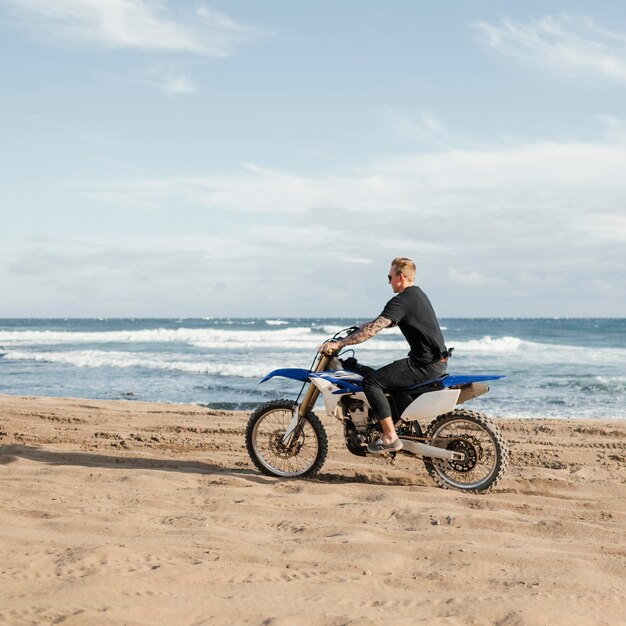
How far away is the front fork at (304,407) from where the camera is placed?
21.8 ft

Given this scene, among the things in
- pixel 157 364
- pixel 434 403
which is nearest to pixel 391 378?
pixel 434 403

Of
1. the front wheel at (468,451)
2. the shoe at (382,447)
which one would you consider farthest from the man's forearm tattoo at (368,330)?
the front wheel at (468,451)

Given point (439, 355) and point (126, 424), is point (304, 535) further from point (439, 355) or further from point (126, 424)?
point (126, 424)

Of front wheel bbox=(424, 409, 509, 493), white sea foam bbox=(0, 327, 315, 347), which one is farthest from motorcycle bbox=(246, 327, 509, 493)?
white sea foam bbox=(0, 327, 315, 347)

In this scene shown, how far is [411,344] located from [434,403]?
57 centimetres

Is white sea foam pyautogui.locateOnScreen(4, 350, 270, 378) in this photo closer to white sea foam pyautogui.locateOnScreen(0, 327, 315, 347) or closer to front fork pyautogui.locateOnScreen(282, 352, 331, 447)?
white sea foam pyautogui.locateOnScreen(0, 327, 315, 347)

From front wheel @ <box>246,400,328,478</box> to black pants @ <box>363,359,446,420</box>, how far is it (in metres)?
0.75

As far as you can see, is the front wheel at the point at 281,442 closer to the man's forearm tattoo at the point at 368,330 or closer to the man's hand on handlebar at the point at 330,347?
the man's hand on handlebar at the point at 330,347

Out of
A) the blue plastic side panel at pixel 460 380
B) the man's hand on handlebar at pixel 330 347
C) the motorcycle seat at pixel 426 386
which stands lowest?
the motorcycle seat at pixel 426 386

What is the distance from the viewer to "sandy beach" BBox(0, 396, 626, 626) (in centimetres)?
347

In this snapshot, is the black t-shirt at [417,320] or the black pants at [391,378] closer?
the black t-shirt at [417,320]

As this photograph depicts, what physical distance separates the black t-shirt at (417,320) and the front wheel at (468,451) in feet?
2.08

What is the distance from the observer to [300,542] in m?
4.59

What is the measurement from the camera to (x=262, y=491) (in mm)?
6125
